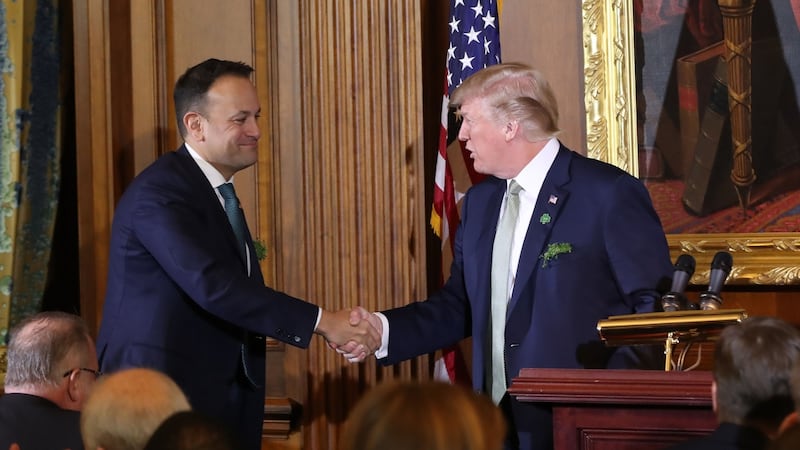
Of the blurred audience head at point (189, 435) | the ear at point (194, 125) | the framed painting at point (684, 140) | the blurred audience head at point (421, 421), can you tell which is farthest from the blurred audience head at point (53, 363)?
the framed painting at point (684, 140)

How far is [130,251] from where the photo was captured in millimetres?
4418

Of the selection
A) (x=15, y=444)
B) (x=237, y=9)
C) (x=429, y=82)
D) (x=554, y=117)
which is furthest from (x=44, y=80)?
(x=15, y=444)

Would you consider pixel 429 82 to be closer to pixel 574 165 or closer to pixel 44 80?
pixel 574 165

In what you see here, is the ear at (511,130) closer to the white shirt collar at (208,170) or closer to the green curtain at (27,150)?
the white shirt collar at (208,170)

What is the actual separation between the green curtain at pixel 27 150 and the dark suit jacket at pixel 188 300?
1.40 meters

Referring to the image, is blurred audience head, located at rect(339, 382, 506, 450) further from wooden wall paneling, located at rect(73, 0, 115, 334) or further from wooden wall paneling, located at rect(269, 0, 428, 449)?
wooden wall paneling, located at rect(73, 0, 115, 334)

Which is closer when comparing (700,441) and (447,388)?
(447,388)

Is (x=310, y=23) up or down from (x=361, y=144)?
up

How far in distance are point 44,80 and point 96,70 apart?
0.85 ft

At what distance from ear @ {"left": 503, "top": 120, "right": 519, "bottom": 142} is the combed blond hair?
0.05 feet

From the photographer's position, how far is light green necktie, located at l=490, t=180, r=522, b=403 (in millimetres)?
4414

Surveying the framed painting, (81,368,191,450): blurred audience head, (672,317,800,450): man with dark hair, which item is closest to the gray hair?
(81,368,191,450): blurred audience head

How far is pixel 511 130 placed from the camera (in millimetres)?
4531

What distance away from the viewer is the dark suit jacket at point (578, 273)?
4273 millimetres
